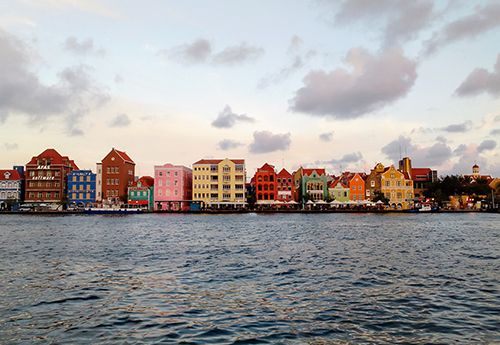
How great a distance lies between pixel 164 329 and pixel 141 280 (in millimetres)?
7501

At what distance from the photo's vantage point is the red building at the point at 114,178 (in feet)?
414

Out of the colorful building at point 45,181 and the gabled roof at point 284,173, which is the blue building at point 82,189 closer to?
the colorful building at point 45,181

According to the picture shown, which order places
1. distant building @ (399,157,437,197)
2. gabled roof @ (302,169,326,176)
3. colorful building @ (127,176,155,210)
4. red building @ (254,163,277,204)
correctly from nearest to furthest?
colorful building @ (127,176,155,210), red building @ (254,163,277,204), gabled roof @ (302,169,326,176), distant building @ (399,157,437,197)

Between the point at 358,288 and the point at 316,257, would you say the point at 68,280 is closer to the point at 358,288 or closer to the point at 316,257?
the point at 358,288

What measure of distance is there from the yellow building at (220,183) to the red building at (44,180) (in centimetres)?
4195

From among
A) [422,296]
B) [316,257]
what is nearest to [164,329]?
[422,296]

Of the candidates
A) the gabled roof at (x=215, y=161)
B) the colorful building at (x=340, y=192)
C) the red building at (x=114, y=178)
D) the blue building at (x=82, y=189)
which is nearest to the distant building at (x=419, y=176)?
the colorful building at (x=340, y=192)

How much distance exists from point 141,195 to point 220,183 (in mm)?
24074

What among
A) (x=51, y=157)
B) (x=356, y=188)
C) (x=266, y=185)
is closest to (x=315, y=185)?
(x=356, y=188)

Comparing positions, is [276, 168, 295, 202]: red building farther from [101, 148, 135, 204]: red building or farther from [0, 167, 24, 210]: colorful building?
[0, 167, 24, 210]: colorful building

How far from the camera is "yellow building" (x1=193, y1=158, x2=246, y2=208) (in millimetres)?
126188

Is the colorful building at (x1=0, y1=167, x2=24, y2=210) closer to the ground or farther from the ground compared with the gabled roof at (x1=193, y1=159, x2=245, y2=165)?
closer to the ground

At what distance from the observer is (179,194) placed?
127438 mm

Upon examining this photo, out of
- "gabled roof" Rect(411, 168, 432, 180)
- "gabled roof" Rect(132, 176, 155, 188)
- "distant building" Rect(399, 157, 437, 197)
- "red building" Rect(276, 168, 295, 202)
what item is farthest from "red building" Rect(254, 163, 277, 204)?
"gabled roof" Rect(411, 168, 432, 180)
